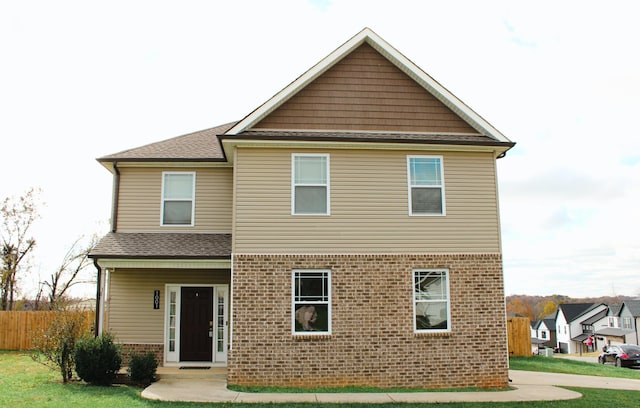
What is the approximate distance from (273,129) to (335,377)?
6407mm

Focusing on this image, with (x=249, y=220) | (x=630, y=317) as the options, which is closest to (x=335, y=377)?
(x=249, y=220)

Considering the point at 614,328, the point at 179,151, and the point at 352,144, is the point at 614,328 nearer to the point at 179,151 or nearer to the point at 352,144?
the point at 352,144

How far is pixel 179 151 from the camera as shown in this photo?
651 inches

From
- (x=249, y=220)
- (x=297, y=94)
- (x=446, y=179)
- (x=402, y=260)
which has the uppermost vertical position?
(x=297, y=94)

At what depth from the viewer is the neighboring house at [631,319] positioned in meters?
59.2

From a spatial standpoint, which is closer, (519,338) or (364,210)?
(364,210)

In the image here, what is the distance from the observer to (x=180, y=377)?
13.7 metres

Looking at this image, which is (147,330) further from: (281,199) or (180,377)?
(281,199)

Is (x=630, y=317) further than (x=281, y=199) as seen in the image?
Yes

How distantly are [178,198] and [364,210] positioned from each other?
5834 millimetres

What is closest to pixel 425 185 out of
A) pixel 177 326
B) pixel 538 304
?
pixel 177 326

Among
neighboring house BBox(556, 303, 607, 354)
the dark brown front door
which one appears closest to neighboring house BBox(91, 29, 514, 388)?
the dark brown front door

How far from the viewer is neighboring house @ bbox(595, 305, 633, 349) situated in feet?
206

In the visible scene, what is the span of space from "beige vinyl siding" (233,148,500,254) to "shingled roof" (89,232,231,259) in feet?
5.05
